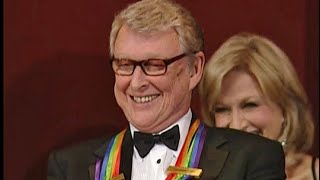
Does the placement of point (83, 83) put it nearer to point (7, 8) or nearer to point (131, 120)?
point (7, 8)

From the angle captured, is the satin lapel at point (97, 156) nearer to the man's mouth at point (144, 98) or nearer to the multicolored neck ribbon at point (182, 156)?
the multicolored neck ribbon at point (182, 156)

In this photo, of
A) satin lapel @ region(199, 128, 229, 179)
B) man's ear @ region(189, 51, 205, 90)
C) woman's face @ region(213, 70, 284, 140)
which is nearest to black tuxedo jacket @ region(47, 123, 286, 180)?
satin lapel @ region(199, 128, 229, 179)

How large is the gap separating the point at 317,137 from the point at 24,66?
80cm

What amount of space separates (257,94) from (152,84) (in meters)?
0.44

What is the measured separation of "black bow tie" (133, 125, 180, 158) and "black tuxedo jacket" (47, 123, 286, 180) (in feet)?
0.14

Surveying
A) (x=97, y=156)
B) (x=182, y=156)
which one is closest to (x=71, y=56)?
(x=97, y=156)

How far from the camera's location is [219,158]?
1.55m

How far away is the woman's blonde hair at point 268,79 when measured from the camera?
190 cm

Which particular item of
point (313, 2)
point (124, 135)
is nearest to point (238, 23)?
point (313, 2)

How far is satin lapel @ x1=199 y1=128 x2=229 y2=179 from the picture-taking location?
1.53 meters

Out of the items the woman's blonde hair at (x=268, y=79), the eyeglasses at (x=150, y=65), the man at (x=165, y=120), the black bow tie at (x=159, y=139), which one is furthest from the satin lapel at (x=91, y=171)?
the woman's blonde hair at (x=268, y=79)

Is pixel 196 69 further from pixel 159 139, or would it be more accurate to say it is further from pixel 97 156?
pixel 97 156

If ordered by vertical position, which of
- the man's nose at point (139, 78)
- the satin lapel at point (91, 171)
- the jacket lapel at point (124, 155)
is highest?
the man's nose at point (139, 78)

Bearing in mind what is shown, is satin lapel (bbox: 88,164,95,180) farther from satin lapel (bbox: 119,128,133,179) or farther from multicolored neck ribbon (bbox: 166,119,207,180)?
multicolored neck ribbon (bbox: 166,119,207,180)
